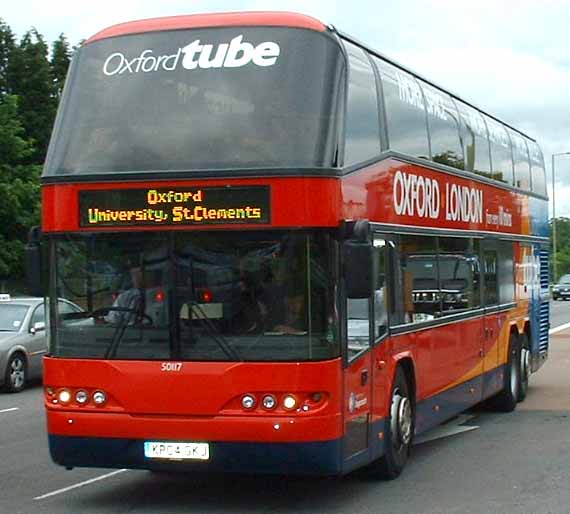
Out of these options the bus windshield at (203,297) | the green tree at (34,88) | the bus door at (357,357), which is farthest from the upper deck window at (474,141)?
the green tree at (34,88)

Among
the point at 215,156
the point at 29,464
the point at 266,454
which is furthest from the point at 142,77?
A: the point at 29,464

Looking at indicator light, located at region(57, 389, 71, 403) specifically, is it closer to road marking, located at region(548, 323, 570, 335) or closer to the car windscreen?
the car windscreen

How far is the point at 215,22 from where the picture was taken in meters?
10.0

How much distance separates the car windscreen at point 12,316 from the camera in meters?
20.4

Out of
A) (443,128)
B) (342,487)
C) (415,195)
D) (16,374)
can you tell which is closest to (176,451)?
(342,487)

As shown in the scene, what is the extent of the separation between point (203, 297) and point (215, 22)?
7.33ft

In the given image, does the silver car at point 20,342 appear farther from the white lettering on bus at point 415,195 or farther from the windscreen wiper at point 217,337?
the windscreen wiper at point 217,337

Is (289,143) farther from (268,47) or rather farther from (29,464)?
(29,464)

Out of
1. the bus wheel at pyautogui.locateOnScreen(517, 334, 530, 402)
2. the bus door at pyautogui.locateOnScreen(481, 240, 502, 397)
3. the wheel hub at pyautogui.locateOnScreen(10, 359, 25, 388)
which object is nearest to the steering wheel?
the bus door at pyautogui.locateOnScreen(481, 240, 502, 397)

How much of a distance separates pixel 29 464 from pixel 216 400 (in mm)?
3637

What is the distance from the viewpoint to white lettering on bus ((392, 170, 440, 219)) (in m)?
11.4

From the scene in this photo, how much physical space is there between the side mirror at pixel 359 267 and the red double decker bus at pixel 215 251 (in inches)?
0.6

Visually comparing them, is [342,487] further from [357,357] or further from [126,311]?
[126,311]

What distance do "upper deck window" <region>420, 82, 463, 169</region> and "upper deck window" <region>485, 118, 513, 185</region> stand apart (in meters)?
1.85
